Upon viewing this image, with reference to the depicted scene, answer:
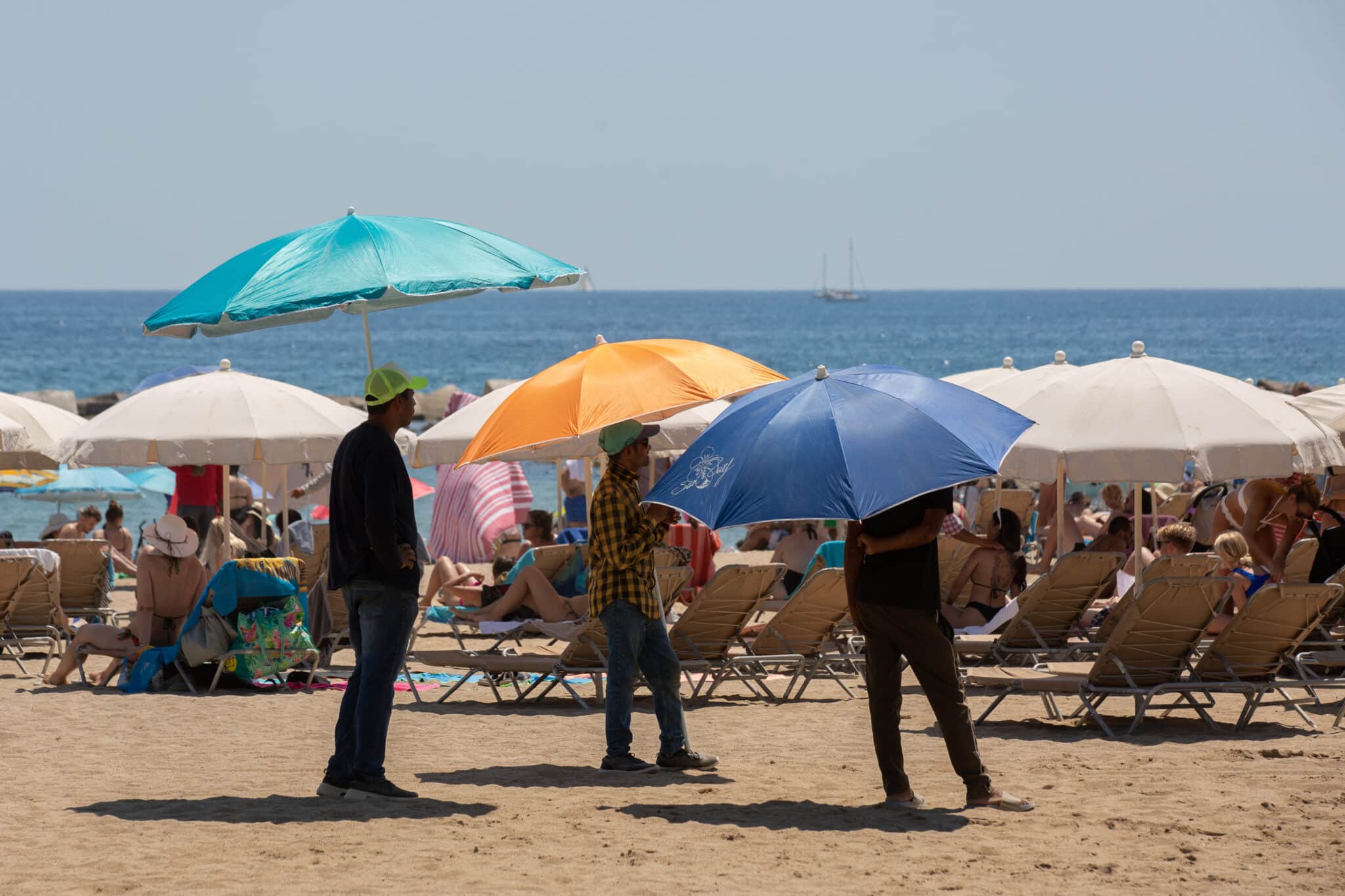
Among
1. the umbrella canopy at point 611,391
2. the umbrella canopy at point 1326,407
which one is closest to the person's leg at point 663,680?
the umbrella canopy at point 611,391

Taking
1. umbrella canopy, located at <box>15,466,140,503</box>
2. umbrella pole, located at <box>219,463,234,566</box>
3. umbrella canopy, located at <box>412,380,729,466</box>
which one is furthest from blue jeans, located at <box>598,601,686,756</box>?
umbrella canopy, located at <box>15,466,140,503</box>

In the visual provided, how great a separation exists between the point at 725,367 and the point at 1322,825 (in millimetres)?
2818

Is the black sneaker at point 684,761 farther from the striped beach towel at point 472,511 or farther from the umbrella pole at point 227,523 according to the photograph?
the striped beach towel at point 472,511

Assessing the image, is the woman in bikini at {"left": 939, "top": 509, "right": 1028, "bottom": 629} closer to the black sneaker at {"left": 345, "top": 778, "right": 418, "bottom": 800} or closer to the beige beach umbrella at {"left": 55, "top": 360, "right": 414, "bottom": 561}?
the beige beach umbrella at {"left": 55, "top": 360, "right": 414, "bottom": 561}

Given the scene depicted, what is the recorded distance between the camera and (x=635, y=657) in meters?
6.61

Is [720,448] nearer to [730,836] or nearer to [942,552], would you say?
[730,836]

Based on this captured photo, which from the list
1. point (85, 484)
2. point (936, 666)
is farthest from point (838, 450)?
point (85, 484)

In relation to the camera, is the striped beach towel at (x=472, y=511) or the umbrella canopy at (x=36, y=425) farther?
the striped beach towel at (x=472, y=511)

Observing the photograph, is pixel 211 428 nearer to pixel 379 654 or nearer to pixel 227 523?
pixel 227 523

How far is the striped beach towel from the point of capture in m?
15.8

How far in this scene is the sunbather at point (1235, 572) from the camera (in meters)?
8.63

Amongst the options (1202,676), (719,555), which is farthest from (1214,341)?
(1202,676)

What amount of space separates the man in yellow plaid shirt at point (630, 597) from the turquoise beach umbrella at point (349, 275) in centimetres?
76

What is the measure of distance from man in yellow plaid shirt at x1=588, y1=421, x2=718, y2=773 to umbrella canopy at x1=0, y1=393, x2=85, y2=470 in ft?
21.2
